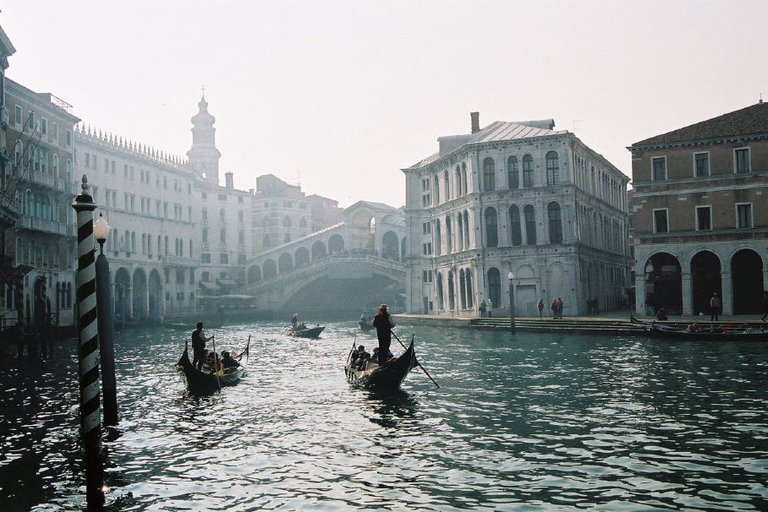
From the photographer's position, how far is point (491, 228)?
149ft

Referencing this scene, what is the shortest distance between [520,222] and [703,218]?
11.1 metres

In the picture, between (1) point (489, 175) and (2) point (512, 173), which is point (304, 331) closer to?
(1) point (489, 175)

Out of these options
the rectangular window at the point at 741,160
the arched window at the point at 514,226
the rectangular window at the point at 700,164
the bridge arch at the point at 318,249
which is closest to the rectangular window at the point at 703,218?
the rectangular window at the point at 700,164

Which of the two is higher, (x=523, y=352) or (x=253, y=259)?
(x=253, y=259)

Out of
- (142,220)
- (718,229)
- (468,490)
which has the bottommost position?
(468,490)

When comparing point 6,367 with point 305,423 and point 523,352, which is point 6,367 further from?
point 523,352

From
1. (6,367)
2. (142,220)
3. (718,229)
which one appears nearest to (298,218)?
(142,220)

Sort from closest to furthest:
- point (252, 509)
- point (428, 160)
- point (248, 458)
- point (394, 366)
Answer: point (252, 509) → point (248, 458) → point (394, 366) → point (428, 160)

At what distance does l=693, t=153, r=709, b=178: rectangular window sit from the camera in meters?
36.2

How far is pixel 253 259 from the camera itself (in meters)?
79.9

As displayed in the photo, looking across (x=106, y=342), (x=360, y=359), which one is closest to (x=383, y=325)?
(x=360, y=359)

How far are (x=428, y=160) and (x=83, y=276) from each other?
169 ft

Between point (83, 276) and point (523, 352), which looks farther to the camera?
point (523, 352)

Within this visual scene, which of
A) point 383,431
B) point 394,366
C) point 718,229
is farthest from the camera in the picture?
point 718,229
